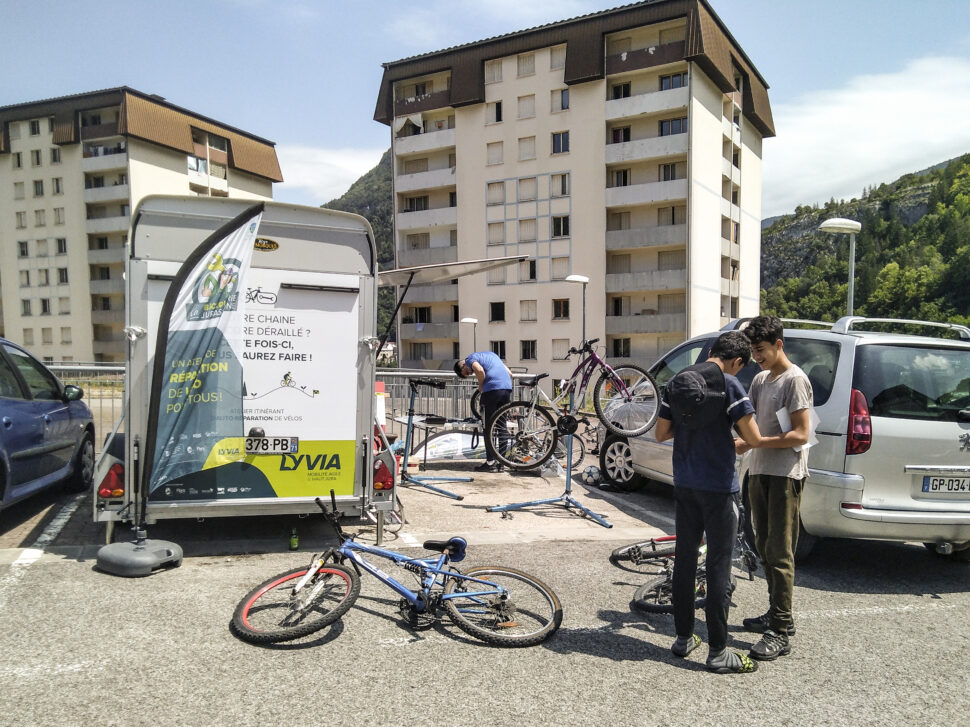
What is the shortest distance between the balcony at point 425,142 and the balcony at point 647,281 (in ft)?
48.1

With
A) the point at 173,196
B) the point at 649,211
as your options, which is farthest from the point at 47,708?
the point at 649,211

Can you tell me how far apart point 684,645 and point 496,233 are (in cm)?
4600

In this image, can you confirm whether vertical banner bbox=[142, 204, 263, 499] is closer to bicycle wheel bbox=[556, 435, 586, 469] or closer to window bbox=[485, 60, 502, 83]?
bicycle wheel bbox=[556, 435, 586, 469]

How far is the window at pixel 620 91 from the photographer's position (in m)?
45.2

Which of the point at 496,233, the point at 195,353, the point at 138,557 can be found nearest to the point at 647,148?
the point at 496,233

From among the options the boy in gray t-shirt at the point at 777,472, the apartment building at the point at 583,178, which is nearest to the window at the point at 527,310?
the apartment building at the point at 583,178

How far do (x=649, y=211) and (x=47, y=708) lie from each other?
148 ft

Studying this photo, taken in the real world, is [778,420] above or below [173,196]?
below

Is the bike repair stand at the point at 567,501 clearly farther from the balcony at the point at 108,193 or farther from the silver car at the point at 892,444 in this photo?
the balcony at the point at 108,193

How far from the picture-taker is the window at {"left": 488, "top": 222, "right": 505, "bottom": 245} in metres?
48.5

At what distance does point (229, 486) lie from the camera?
5.70 metres

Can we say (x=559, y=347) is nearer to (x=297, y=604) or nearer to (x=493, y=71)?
(x=493, y=71)

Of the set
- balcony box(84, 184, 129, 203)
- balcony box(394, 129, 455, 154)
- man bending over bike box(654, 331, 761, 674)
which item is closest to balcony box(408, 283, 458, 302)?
balcony box(394, 129, 455, 154)

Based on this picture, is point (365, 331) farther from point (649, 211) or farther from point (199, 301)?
point (649, 211)
